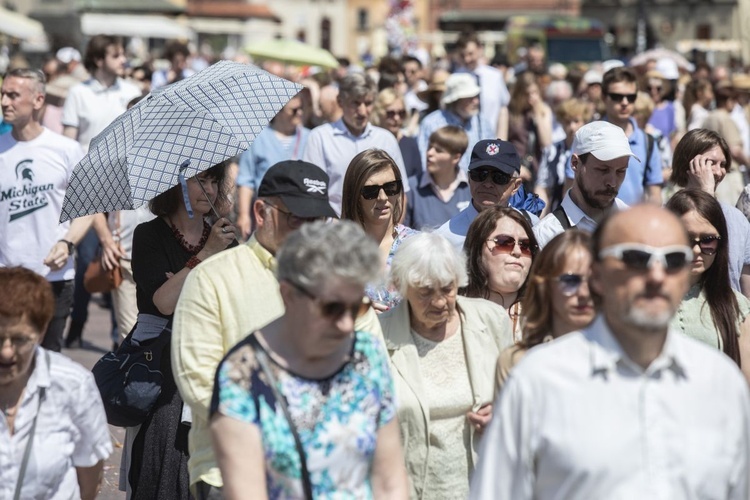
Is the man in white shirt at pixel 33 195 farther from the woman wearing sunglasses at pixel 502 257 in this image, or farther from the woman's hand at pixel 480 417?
the woman's hand at pixel 480 417

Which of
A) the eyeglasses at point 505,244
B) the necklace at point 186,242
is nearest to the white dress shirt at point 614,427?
the eyeglasses at point 505,244

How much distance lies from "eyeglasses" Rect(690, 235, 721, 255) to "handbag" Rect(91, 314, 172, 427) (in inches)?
90.1

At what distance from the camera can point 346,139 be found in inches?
406

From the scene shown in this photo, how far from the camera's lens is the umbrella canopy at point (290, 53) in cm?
2186

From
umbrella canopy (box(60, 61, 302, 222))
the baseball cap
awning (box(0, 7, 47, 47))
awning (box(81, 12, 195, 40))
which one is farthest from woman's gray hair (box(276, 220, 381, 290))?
awning (box(0, 7, 47, 47))

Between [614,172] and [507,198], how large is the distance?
79 cm

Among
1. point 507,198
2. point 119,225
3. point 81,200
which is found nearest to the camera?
point 81,200

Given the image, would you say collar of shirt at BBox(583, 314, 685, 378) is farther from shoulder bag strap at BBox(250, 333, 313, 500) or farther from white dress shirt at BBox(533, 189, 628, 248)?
white dress shirt at BBox(533, 189, 628, 248)

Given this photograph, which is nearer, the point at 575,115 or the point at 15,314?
the point at 15,314

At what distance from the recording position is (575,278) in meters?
4.69

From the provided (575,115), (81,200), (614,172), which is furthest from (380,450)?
(575,115)

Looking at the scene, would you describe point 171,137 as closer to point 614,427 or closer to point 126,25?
point 614,427

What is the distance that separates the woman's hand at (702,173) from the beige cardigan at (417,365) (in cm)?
300

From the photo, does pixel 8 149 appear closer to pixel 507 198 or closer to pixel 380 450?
pixel 507 198
